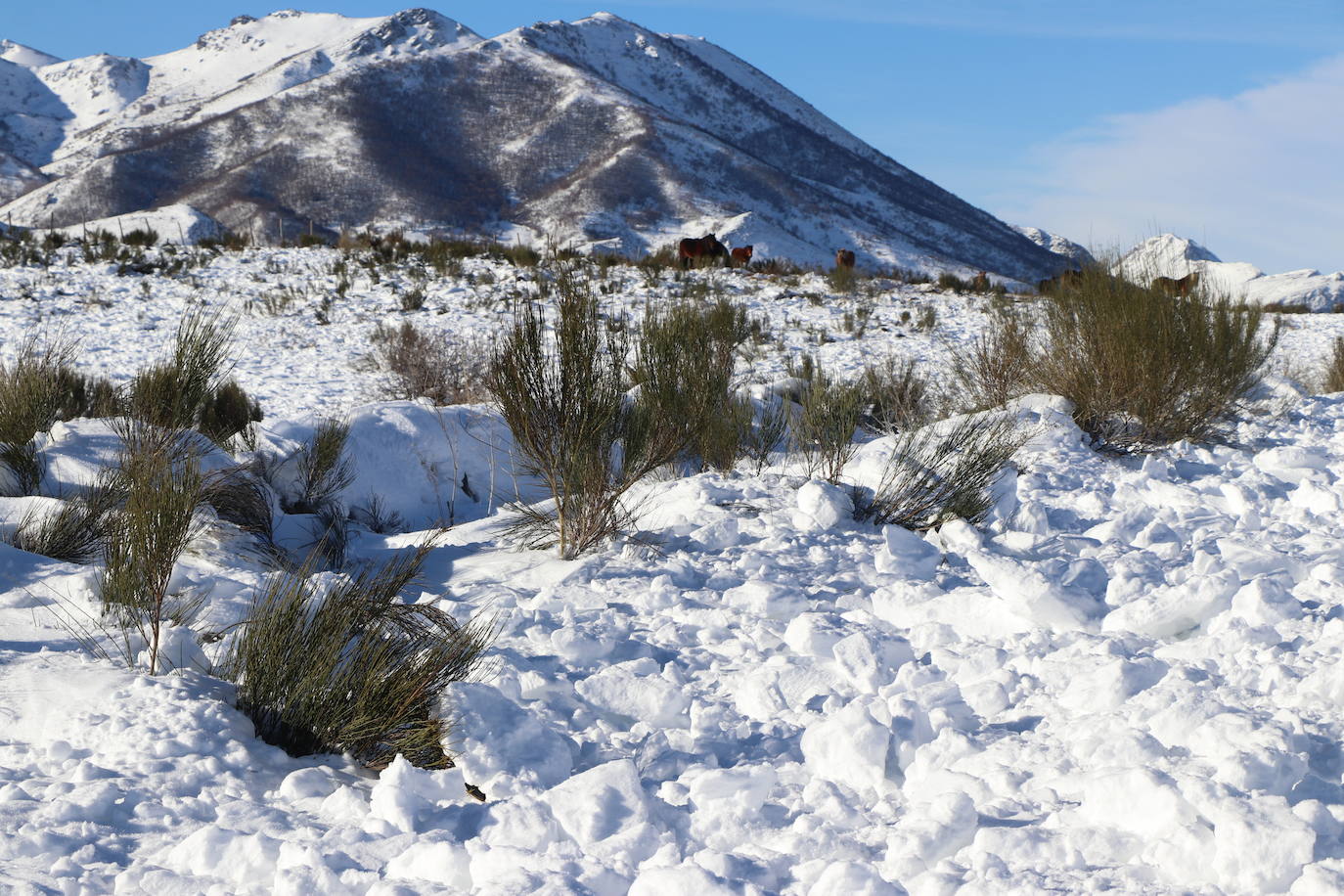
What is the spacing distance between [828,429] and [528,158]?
75.4m

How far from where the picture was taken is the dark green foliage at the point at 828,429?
4.79 m

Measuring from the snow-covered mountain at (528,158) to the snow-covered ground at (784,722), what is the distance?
41.6 metres

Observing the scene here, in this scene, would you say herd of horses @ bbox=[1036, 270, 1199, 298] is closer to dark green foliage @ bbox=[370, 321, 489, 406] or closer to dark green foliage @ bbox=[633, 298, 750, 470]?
dark green foliage @ bbox=[633, 298, 750, 470]

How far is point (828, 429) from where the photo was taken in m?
4.93

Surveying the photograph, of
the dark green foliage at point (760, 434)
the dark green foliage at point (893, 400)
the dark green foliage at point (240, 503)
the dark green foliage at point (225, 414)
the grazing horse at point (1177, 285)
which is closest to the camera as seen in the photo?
the dark green foliage at point (240, 503)

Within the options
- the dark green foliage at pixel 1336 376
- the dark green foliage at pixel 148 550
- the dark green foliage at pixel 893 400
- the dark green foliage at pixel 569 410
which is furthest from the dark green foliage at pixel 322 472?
the dark green foliage at pixel 1336 376

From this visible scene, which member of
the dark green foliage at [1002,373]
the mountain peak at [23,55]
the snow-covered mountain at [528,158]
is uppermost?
the mountain peak at [23,55]

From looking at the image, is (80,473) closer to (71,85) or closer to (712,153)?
(712,153)

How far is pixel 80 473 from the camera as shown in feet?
14.4

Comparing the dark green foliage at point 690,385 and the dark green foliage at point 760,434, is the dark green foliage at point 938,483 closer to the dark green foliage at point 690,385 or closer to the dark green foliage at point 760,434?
the dark green foliage at point 760,434

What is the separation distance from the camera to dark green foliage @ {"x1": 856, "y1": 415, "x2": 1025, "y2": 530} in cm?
420

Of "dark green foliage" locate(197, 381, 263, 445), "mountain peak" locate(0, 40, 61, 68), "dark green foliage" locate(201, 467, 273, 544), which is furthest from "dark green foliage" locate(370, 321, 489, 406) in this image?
"mountain peak" locate(0, 40, 61, 68)

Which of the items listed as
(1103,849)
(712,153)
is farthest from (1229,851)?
(712,153)

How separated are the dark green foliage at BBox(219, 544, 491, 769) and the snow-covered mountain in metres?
42.9
